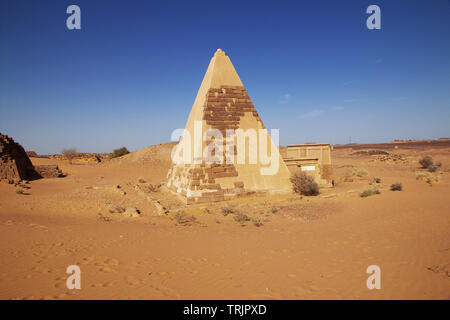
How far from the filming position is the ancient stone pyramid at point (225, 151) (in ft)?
29.8

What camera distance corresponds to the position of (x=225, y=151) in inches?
374

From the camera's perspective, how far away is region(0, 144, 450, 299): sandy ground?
3125 millimetres

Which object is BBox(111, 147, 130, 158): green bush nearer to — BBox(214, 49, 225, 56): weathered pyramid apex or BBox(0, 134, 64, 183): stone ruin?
BBox(0, 134, 64, 183): stone ruin

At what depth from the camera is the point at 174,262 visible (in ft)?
13.2

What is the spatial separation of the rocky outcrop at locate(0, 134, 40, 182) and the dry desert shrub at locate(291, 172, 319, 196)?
1472 centimetres

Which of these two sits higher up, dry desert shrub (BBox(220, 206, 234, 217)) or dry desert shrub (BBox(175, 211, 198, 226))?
dry desert shrub (BBox(220, 206, 234, 217))

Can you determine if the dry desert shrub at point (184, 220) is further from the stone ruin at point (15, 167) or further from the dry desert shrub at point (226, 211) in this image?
the stone ruin at point (15, 167)

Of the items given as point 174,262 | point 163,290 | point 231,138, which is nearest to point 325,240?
point 174,262

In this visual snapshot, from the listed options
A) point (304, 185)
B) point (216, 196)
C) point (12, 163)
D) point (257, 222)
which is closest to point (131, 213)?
point (216, 196)

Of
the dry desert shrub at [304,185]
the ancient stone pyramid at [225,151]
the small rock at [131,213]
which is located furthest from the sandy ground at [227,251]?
the dry desert shrub at [304,185]

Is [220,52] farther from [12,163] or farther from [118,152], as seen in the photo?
[118,152]

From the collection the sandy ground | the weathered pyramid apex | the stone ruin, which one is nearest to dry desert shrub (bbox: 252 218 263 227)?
the sandy ground

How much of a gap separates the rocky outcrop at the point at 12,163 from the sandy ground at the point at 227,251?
719 cm
